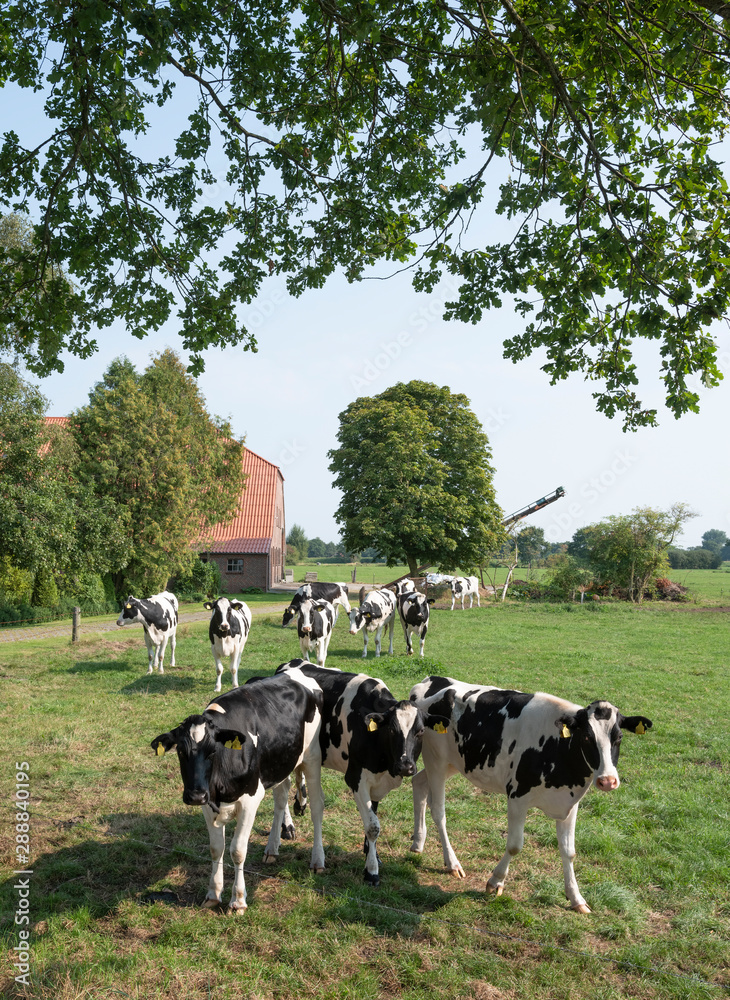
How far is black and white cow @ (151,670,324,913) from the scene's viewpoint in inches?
201

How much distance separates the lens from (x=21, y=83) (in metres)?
6.44

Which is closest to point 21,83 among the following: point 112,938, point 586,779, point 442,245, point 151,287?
point 151,287

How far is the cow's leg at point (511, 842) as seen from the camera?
17.9 feet

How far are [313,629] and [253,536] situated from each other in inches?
1242

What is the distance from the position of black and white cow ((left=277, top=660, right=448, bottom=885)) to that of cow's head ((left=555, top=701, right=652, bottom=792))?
1128 mm

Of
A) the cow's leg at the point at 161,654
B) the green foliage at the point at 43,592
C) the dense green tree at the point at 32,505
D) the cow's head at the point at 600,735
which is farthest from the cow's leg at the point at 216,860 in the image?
the green foliage at the point at 43,592

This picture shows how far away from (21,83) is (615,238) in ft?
19.3

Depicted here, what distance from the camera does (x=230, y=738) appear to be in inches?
205

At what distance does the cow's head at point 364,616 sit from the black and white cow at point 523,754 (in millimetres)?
11410

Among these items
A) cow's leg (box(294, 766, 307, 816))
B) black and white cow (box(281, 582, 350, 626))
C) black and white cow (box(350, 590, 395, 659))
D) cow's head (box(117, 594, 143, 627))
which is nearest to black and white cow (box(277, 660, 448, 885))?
cow's leg (box(294, 766, 307, 816))

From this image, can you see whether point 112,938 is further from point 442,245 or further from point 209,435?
point 209,435

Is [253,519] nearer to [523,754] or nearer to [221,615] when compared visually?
[221,615]

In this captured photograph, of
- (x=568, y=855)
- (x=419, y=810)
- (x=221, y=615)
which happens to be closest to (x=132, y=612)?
(x=221, y=615)

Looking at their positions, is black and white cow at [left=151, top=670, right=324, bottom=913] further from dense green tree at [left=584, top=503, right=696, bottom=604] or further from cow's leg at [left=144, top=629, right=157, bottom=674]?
dense green tree at [left=584, top=503, right=696, bottom=604]
